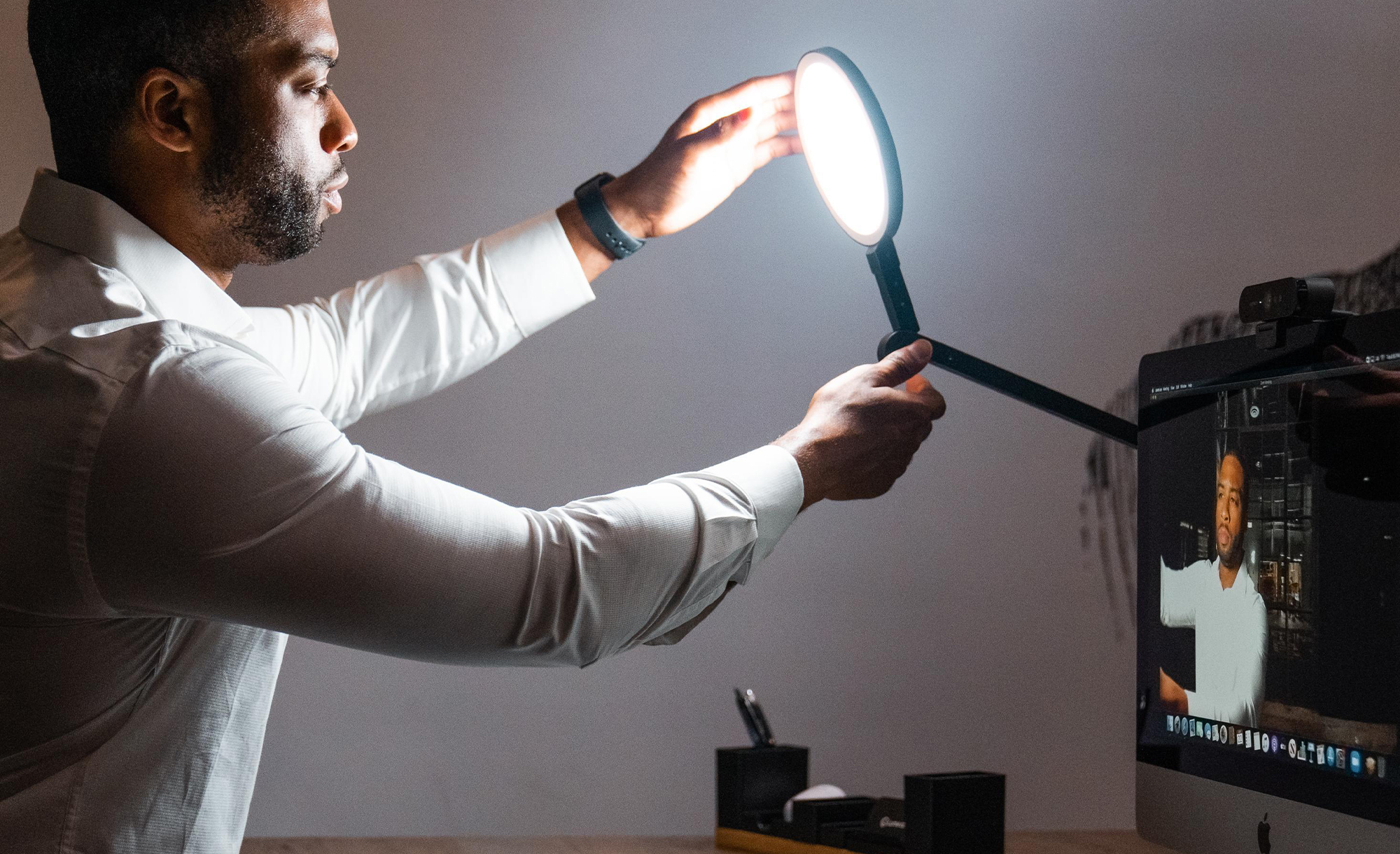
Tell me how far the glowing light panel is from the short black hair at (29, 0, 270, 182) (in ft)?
1.45

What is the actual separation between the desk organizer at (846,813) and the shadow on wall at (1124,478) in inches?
17.5

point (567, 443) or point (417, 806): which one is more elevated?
point (567, 443)

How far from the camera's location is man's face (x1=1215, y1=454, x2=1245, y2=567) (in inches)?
34.0

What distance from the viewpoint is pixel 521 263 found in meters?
1.24

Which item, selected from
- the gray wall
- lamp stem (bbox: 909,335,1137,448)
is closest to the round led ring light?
lamp stem (bbox: 909,335,1137,448)

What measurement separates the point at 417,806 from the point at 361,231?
774 mm

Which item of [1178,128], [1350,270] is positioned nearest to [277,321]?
[1178,128]

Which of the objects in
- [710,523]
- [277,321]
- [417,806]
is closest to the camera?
[710,523]

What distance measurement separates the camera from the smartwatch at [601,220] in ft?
4.09

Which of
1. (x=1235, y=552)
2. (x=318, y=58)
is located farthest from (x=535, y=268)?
(x=1235, y=552)

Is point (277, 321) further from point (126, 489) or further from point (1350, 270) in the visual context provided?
point (1350, 270)

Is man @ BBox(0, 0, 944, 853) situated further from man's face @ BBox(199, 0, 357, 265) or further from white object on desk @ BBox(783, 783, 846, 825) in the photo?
white object on desk @ BBox(783, 783, 846, 825)

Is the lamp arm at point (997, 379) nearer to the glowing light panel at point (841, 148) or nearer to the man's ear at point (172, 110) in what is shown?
the glowing light panel at point (841, 148)

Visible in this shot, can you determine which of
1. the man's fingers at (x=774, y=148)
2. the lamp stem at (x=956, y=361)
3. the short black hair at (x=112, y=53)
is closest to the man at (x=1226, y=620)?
the lamp stem at (x=956, y=361)
